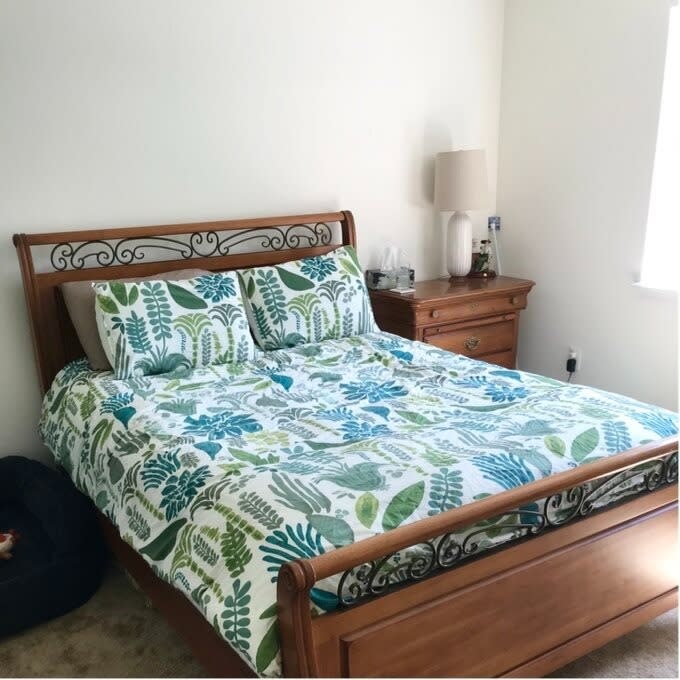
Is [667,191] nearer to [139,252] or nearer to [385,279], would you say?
[385,279]

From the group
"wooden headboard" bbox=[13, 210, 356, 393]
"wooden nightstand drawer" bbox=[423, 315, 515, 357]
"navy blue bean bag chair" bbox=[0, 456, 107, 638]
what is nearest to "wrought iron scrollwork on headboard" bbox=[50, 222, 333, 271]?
"wooden headboard" bbox=[13, 210, 356, 393]

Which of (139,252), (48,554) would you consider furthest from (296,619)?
(139,252)

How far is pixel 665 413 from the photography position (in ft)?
6.81

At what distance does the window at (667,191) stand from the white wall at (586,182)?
1.4 inches

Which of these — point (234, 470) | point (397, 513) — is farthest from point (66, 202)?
point (397, 513)

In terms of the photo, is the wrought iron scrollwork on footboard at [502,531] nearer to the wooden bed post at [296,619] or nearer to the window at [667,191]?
the wooden bed post at [296,619]

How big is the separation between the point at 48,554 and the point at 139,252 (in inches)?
50.9

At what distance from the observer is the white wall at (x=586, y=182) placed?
3168mm

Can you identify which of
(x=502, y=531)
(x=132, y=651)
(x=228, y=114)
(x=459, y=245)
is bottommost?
(x=132, y=651)

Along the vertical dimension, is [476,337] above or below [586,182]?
below

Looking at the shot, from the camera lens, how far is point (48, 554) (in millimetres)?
2291

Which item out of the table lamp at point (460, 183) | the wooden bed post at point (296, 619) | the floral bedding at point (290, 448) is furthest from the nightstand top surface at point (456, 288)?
the wooden bed post at point (296, 619)

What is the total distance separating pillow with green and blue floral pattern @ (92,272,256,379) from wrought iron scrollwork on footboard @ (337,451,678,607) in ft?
4.55

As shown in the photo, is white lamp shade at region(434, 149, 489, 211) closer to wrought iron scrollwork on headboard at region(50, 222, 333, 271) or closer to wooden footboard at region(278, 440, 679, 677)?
wrought iron scrollwork on headboard at region(50, 222, 333, 271)
